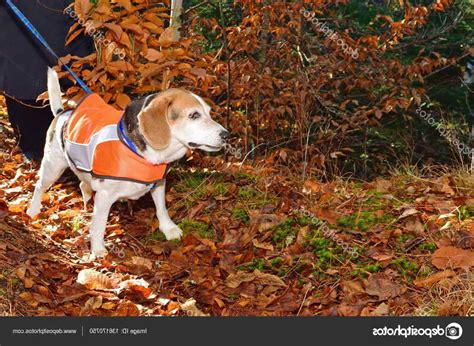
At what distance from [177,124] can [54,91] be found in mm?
1411

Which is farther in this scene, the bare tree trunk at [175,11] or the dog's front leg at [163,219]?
the bare tree trunk at [175,11]

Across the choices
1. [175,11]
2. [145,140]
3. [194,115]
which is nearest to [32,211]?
[145,140]

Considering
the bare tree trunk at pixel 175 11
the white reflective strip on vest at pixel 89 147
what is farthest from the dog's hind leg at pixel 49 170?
the bare tree trunk at pixel 175 11

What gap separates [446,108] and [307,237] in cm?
633

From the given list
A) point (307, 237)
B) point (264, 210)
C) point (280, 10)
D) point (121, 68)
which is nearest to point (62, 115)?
point (121, 68)

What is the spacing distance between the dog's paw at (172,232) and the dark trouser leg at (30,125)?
7.76 feet

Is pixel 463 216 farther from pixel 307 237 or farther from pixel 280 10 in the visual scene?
pixel 280 10

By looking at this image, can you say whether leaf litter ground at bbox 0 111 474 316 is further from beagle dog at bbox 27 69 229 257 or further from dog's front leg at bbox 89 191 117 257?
beagle dog at bbox 27 69 229 257

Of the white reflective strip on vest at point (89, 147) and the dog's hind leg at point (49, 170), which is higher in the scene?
the white reflective strip on vest at point (89, 147)

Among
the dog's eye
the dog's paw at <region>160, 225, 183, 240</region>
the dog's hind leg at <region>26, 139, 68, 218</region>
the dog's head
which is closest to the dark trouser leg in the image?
the dog's hind leg at <region>26, 139, 68, 218</region>

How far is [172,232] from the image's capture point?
15.6 feet

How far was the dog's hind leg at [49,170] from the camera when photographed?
5.09 meters

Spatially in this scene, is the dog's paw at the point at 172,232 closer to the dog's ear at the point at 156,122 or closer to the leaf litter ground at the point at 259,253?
the leaf litter ground at the point at 259,253

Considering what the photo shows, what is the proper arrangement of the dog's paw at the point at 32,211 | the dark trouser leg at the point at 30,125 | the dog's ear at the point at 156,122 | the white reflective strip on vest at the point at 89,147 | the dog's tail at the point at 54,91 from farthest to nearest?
the dark trouser leg at the point at 30,125, the dog's paw at the point at 32,211, the dog's tail at the point at 54,91, the white reflective strip on vest at the point at 89,147, the dog's ear at the point at 156,122
